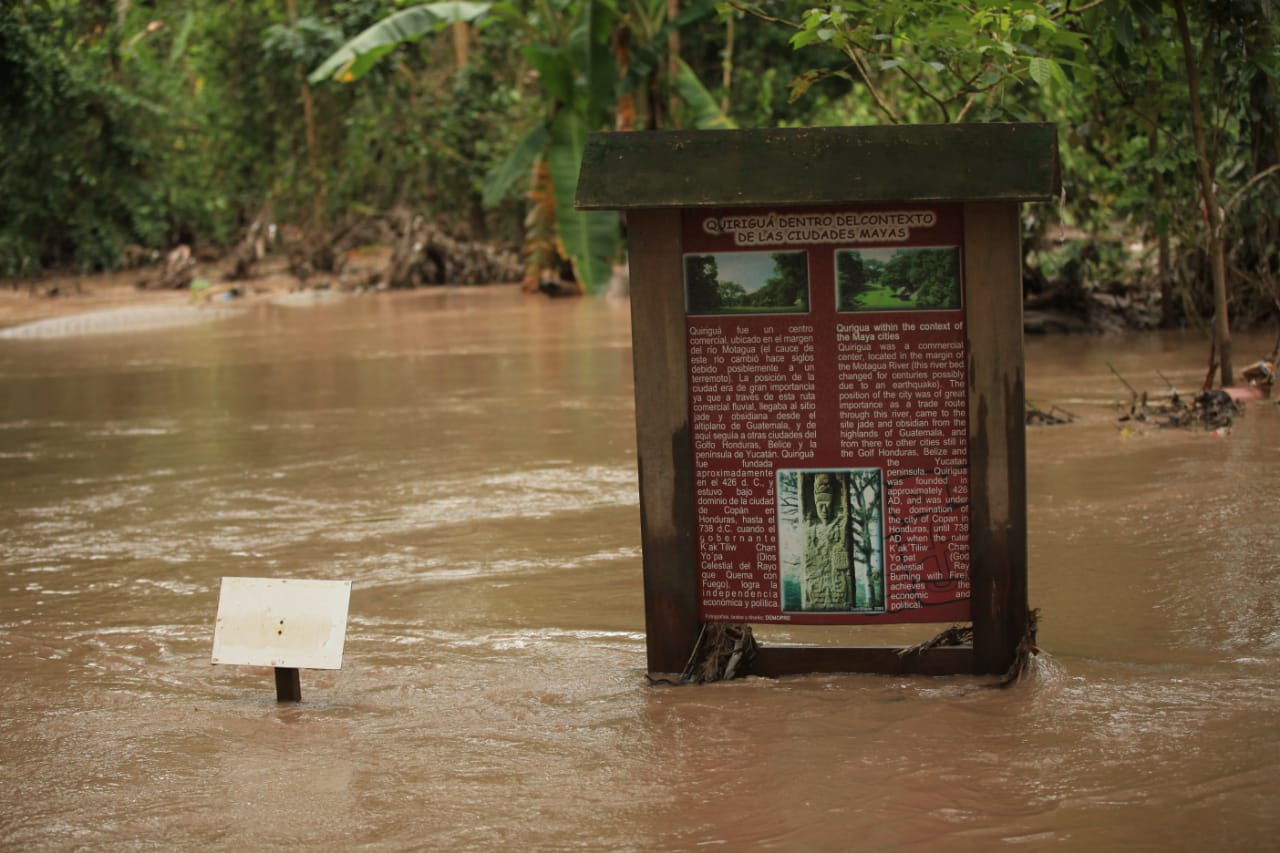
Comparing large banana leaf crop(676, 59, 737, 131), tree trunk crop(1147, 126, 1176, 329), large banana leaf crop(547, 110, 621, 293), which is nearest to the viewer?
tree trunk crop(1147, 126, 1176, 329)

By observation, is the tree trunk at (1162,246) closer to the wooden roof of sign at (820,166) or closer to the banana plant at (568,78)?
the wooden roof of sign at (820,166)

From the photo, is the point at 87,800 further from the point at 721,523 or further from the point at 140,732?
the point at 721,523

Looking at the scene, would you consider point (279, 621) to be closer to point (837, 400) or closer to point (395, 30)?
point (837, 400)

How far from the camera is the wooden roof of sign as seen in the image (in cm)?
439

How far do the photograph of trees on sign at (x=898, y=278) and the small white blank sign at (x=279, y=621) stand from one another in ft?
6.15

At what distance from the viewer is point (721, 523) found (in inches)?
188

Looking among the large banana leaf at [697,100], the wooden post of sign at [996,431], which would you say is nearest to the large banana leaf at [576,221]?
the large banana leaf at [697,100]

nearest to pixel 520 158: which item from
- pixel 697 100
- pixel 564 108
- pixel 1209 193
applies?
pixel 564 108

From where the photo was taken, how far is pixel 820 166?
4.47m

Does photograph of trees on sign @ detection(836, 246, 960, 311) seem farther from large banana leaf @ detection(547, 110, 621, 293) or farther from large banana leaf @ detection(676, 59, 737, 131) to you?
large banana leaf @ detection(676, 59, 737, 131)

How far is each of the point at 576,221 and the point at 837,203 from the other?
1439cm

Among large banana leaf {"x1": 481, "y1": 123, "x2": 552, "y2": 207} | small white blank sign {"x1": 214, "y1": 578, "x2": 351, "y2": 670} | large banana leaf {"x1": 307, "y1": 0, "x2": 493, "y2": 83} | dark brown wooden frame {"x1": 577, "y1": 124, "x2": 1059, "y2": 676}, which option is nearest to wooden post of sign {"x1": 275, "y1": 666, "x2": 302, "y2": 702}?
small white blank sign {"x1": 214, "y1": 578, "x2": 351, "y2": 670}

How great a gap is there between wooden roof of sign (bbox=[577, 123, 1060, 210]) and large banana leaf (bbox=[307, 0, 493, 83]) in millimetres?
13534

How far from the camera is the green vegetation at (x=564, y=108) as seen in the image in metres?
7.84
